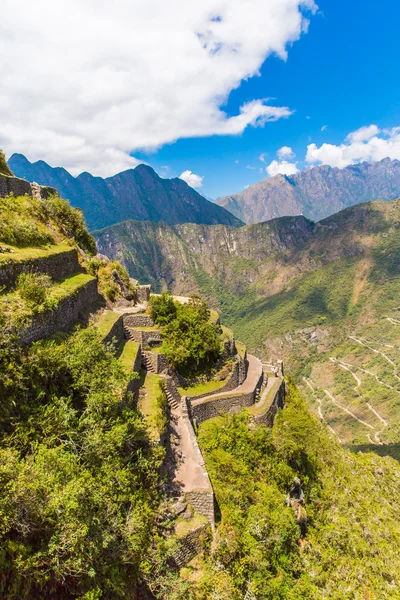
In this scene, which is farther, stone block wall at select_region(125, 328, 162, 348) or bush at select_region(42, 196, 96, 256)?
bush at select_region(42, 196, 96, 256)

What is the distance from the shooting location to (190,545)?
42.1 ft

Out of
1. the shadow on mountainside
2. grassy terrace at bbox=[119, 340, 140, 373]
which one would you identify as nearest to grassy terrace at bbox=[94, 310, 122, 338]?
grassy terrace at bbox=[119, 340, 140, 373]

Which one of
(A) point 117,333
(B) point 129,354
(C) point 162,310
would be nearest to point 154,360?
(B) point 129,354

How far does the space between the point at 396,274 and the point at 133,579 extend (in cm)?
21249

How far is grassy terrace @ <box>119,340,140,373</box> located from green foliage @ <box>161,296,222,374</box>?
259cm

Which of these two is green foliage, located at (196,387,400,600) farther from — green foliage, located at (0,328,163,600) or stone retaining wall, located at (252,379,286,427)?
green foliage, located at (0,328,163,600)

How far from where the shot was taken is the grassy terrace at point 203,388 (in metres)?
23.2

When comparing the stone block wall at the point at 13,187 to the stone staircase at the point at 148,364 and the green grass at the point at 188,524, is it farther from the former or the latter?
the green grass at the point at 188,524

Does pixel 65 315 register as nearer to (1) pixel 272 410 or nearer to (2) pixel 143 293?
(2) pixel 143 293

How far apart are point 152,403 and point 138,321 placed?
7.83m

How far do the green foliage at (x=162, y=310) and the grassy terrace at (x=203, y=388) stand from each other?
5.47 meters

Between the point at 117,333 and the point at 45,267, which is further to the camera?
the point at 117,333

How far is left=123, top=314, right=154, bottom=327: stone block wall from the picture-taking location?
76.6ft

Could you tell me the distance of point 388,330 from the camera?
5876 inches
